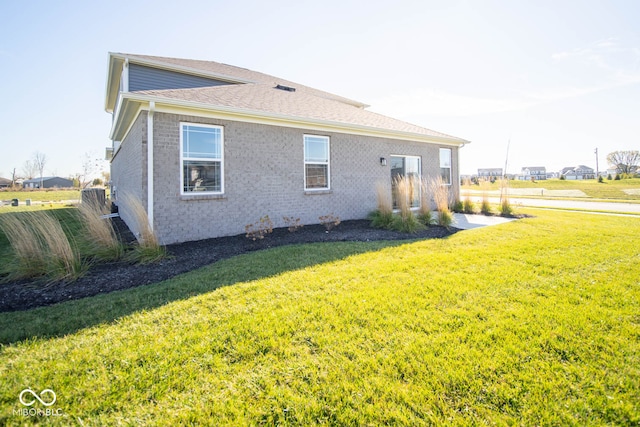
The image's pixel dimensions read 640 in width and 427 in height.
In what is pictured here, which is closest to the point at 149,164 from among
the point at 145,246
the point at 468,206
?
the point at 145,246

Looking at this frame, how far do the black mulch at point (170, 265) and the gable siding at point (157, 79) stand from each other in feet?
20.1

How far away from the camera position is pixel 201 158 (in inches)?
271

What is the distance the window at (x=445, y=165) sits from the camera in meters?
12.9

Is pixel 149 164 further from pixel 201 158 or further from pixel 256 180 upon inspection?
pixel 256 180

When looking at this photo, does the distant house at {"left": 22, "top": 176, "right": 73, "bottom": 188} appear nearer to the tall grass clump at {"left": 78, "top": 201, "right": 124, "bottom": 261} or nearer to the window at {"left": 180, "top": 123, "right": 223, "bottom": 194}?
the tall grass clump at {"left": 78, "top": 201, "right": 124, "bottom": 261}

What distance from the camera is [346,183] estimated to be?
9609mm

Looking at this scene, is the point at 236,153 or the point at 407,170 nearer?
the point at 236,153

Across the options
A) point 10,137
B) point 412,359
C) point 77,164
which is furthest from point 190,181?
point 10,137

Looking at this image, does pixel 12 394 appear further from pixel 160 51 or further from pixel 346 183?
pixel 160 51

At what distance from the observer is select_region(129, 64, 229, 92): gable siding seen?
34.3 ft

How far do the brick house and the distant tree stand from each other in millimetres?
55831

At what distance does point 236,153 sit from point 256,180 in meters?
0.87

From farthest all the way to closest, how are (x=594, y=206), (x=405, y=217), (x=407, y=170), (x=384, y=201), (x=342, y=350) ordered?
(x=594, y=206) → (x=407, y=170) → (x=384, y=201) → (x=405, y=217) → (x=342, y=350)

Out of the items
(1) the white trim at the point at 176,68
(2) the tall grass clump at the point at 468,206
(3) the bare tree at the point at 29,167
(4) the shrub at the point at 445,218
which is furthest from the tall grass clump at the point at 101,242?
(3) the bare tree at the point at 29,167
